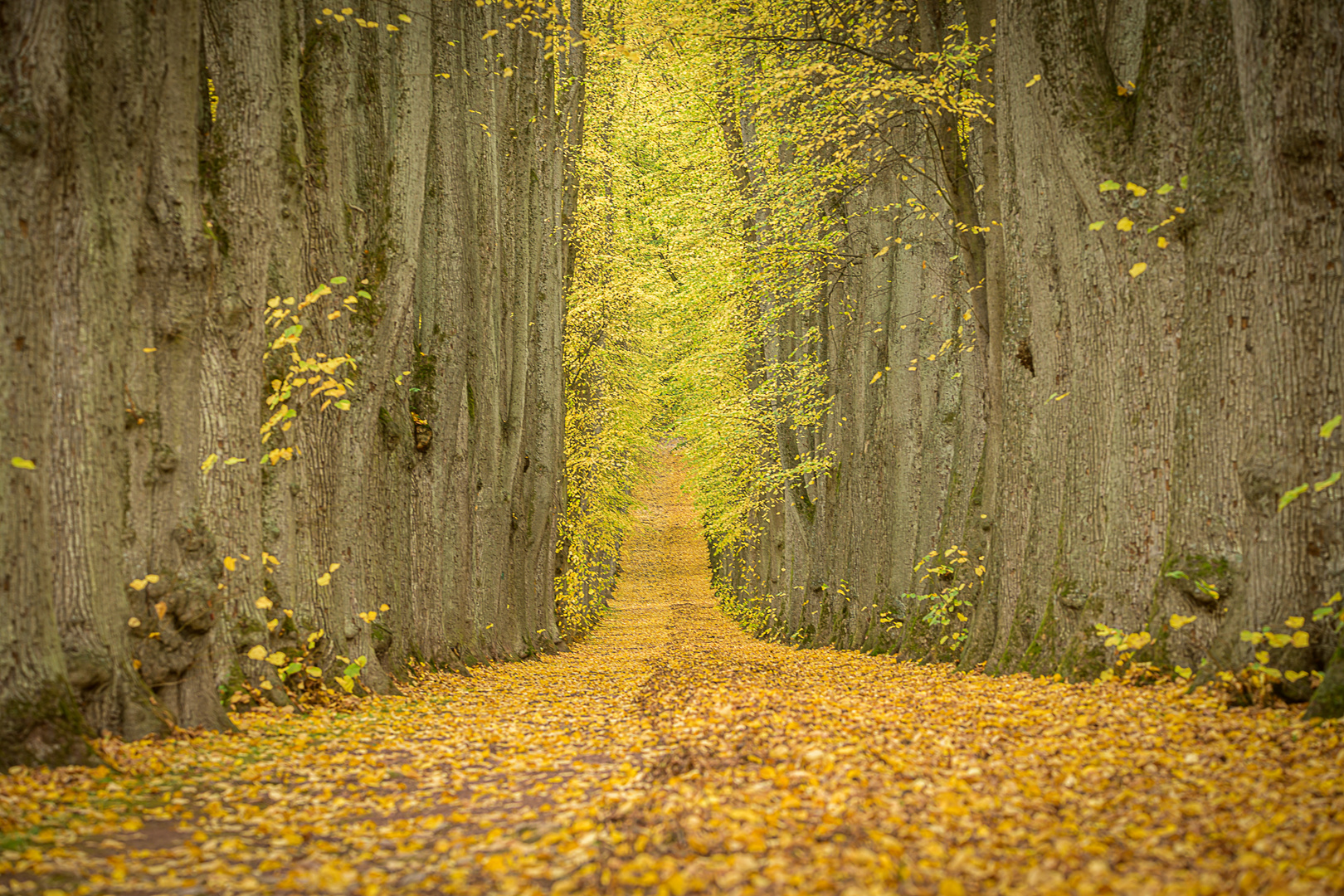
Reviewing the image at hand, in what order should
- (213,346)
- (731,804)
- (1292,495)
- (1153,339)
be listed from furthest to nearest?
(1153,339) → (213,346) → (1292,495) → (731,804)

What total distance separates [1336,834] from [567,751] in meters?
3.99

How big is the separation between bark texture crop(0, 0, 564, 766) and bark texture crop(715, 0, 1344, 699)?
18.0ft

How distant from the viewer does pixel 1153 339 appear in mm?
6590

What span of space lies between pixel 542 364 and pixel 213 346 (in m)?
8.88

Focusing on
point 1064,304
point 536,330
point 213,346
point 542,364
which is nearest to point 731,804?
point 213,346

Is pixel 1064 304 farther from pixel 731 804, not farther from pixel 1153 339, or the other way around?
pixel 731 804

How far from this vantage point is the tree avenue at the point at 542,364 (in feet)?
16.0

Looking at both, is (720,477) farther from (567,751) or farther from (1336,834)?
(1336,834)

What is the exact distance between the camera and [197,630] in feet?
18.9

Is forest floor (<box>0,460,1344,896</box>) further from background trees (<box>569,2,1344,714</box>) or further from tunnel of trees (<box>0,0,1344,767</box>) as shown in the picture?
background trees (<box>569,2,1344,714</box>)

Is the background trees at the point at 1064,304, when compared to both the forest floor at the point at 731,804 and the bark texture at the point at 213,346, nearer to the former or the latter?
the forest floor at the point at 731,804

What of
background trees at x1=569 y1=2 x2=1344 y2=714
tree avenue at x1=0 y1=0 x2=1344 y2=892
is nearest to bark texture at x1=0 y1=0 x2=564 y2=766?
tree avenue at x1=0 y1=0 x2=1344 y2=892

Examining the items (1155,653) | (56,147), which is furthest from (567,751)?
(56,147)

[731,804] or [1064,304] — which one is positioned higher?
[1064,304]
